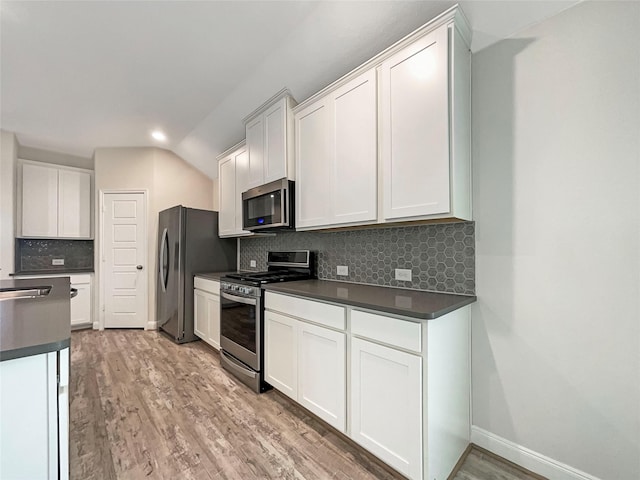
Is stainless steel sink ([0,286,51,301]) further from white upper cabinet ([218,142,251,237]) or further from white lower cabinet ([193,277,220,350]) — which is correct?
white upper cabinet ([218,142,251,237])

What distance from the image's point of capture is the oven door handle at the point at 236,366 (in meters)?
2.49

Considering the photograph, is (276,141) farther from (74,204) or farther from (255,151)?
(74,204)

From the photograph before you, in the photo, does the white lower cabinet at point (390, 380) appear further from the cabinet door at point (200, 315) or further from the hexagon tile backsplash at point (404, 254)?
the cabinet door at point (200, 315)

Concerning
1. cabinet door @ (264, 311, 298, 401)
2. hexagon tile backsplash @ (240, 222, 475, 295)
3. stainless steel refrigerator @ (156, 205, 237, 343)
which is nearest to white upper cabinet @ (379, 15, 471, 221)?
hexagon tile backsplash @ (240, 222, 475, 295)

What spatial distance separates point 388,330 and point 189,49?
2.66 m

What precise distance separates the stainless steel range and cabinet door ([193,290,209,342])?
65cm

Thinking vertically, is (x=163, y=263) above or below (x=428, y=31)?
below

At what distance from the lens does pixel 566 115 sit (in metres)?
1.50

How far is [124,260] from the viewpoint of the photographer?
445 centimetres

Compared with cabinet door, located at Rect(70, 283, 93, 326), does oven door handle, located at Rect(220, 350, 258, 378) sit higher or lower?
lower

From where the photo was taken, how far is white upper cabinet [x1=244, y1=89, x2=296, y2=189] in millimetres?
2652

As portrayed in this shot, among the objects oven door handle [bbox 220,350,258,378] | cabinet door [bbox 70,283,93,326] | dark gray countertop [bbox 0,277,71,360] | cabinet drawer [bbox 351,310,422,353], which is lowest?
oven door handle [bbox 220,350,258,378]

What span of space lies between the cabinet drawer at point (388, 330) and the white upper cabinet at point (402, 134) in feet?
2.09

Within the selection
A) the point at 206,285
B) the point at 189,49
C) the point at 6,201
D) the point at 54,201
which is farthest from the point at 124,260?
the point at 189,49
